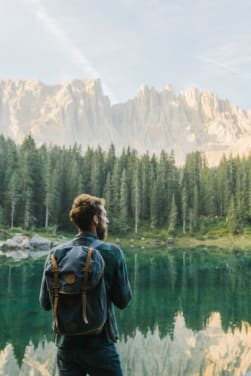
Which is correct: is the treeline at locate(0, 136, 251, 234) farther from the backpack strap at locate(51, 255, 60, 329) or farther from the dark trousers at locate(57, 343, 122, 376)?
the backpack strap at locate(51, 255, 60, 329)

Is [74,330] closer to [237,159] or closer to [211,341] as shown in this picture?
[211,341]

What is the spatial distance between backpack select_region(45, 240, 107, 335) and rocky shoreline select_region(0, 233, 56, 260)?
44.8 metres

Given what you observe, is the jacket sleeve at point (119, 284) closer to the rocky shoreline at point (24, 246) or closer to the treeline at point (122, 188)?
the rocky shoreline at point (24, 246)

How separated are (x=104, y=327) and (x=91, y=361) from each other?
1.21 ft

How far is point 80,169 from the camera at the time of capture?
303 feet

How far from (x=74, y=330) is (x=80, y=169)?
88.9 metres

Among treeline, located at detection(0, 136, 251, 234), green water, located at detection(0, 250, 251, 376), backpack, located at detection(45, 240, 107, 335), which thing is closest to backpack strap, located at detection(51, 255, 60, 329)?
backpack, located at detection(45, 240, 107, 335)

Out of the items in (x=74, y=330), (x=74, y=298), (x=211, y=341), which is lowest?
(x=211, y=341)

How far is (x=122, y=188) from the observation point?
3433 inches

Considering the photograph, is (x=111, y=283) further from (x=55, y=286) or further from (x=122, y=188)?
(x=122, y=188)

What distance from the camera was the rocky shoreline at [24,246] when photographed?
49.6 meters

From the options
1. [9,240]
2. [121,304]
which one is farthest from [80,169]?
[121,304]

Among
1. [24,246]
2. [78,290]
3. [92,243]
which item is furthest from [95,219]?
[24,246]

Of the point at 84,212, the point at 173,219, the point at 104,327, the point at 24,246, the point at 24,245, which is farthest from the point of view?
the point at 173,219
